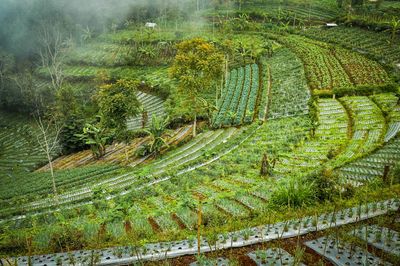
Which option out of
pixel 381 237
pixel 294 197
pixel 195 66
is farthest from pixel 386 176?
pixel 195 66

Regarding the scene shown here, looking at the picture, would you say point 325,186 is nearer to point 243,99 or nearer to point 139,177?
point 139,177

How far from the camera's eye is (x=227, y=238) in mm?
8078

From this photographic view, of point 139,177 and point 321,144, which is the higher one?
point 321,144

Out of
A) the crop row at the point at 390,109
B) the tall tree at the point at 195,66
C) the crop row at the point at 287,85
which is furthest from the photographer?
the crop row at the point at 287,85

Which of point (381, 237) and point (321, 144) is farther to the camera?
point (321, 144)

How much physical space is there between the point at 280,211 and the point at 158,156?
61.7 feet

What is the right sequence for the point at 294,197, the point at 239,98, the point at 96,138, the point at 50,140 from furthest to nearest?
the point at 50,140 < the point at 239,98 < the point at 96,138 < the point at 294,197

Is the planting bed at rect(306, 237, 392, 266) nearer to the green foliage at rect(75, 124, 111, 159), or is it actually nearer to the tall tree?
the tall tree

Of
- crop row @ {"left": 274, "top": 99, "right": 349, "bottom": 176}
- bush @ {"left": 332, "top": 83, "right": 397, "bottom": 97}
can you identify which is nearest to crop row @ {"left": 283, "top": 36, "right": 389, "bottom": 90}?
bush @ {"left": 332, "top": 83, "right": 397, "bottom": 97}

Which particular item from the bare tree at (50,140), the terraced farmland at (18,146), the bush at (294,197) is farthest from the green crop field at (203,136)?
the bare tree at (50,140)

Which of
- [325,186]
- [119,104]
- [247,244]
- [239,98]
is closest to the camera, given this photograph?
[247,244]

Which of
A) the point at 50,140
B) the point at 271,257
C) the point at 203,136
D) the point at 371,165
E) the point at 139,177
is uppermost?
the point at 271,257

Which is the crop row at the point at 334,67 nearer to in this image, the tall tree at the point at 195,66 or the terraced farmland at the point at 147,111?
the tall tree at the point at 195,66

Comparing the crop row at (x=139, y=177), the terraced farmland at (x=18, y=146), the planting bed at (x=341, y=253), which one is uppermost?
the planting bed at (x=341, y=253)
